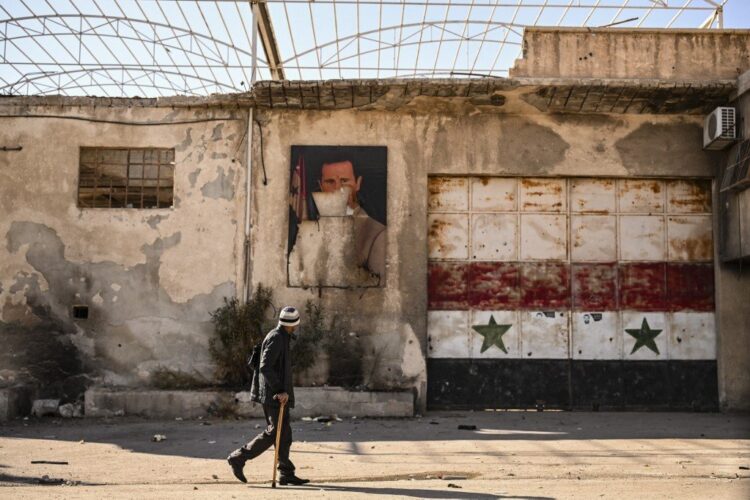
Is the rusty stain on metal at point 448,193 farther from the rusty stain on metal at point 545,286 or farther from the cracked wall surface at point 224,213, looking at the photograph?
the rusty stain on metal at point 545,286

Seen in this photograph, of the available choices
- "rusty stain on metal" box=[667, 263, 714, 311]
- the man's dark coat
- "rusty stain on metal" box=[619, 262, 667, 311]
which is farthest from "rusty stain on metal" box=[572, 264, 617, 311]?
the man's dark coat

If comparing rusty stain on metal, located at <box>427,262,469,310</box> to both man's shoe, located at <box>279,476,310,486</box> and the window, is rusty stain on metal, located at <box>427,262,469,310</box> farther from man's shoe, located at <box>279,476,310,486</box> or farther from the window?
man's shoe, located at <box>279,476,310,486</box>

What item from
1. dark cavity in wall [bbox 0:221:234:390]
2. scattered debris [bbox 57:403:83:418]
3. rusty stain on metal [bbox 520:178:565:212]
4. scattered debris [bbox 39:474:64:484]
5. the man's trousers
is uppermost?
rusty stain on metal [bbox 520:178:565:212]

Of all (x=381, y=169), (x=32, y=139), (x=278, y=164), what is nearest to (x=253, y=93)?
(x=278, y=164)

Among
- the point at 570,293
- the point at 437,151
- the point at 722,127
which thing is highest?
the point at 722,127

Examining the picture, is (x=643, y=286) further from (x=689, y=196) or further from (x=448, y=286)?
(x=448, y=286)

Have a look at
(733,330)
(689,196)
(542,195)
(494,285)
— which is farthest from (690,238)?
(494,285)

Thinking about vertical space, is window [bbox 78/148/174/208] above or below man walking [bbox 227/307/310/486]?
above

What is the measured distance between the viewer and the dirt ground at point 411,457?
709cm

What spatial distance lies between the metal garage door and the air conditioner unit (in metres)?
0.88

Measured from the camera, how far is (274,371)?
760 cm

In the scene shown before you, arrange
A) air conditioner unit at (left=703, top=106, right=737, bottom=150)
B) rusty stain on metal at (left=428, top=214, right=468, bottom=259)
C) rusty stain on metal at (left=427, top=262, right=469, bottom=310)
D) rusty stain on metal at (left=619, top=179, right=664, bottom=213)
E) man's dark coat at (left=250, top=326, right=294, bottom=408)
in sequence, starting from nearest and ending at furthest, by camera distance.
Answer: man's dark coat at (left=250, top=326, right=294, bottom=408) → air conditioner unit at (left=703, top=106, right=737, bottom=150) → rusty stain on metal at (left=427, top=262, right=469, bottom=310) → rusty stain on metal at (left=428, top=214, right=468, bottom=259) → rusty stain on metal at (left=619, top=179, right=664, bottom=213)

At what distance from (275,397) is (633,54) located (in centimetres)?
847

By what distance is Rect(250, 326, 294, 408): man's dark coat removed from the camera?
7527mm
